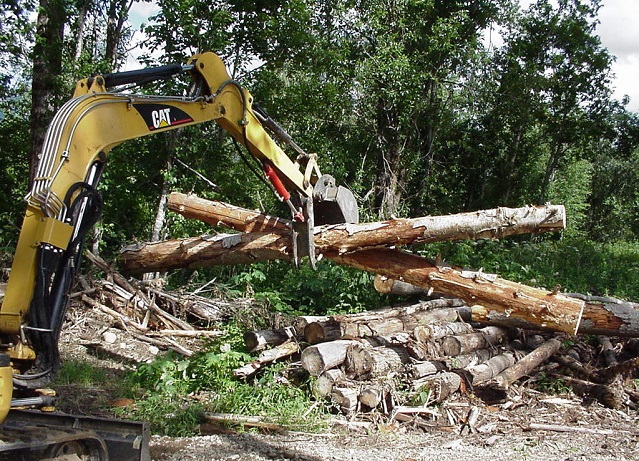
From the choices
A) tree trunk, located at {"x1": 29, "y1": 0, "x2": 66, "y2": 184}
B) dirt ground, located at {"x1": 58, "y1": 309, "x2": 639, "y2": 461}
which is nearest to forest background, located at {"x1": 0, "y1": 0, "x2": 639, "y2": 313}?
tree trunk, located at {"x1": 29, "y1": 0, "x2": 66, "y2": 184}

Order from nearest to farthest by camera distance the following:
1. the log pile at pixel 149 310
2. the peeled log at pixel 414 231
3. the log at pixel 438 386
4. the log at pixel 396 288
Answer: the log at pixel 438 386 < the peeled log at pixel 414 231 < the log pile at pixel 149 310 < the log at pixel 396 288

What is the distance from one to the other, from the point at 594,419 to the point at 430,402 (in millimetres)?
1749

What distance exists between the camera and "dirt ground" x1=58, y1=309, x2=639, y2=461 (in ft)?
17.7

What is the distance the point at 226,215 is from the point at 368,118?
36.4ft

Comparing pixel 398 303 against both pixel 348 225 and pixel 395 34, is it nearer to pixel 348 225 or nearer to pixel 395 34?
pixel 348 225

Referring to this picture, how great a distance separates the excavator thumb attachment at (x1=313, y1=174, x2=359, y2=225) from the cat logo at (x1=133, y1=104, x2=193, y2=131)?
2.23 m

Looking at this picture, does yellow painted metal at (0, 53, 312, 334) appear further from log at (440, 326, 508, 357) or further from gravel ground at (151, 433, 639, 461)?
log at (440, 326, 508, 357)

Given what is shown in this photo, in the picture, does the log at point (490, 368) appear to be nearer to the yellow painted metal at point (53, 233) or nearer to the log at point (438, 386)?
the log at point (438, 386)

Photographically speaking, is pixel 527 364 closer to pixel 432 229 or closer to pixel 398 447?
pixel 432 229

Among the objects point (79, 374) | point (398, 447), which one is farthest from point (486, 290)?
point (79, 374)

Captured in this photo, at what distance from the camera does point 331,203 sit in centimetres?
751

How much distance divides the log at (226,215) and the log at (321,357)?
164cm

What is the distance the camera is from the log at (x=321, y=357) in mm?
6695

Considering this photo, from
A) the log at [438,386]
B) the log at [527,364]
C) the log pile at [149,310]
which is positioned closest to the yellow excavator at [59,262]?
the log at [438,386]
